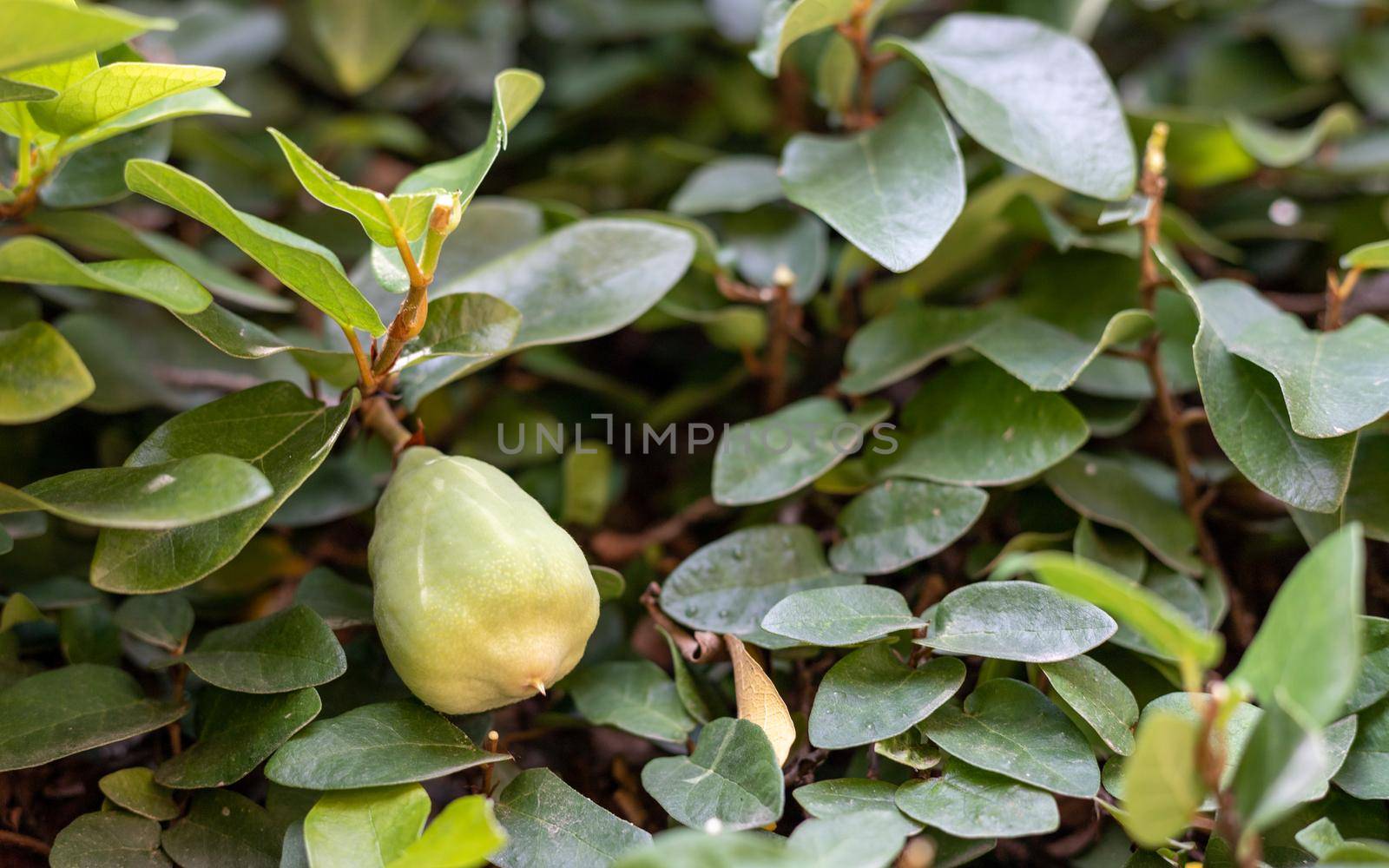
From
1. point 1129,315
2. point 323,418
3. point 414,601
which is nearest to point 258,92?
point 323,418

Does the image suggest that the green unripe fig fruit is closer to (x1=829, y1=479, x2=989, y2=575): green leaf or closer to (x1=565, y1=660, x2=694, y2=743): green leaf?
(x1=565, y1=660, x2=694, y2=743): green leaf

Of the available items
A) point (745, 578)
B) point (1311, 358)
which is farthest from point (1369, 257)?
point (745, 578)

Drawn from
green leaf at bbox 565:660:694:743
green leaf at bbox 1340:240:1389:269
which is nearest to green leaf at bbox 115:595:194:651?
green leaf at bbox 565:660:694:743

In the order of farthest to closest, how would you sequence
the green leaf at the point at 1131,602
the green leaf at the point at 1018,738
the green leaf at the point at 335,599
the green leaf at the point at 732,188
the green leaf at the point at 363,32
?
the green leaf at the point at 363,32 < the green leaf at the point at 732,188 < the green leaf at the point at 335,599 < the green leaf at the point at 1018,738 < the green leaf at the point at 1131,602

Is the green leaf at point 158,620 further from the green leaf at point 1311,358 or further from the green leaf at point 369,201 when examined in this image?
the green leaf at point 1311,358

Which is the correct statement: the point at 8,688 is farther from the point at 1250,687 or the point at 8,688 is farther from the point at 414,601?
the point at 1250,687

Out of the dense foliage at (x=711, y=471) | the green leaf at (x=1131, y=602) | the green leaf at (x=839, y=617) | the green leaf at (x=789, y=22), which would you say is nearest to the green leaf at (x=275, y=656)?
the dense foliage at (x=711, y=471)

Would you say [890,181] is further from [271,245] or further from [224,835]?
[224,835]
